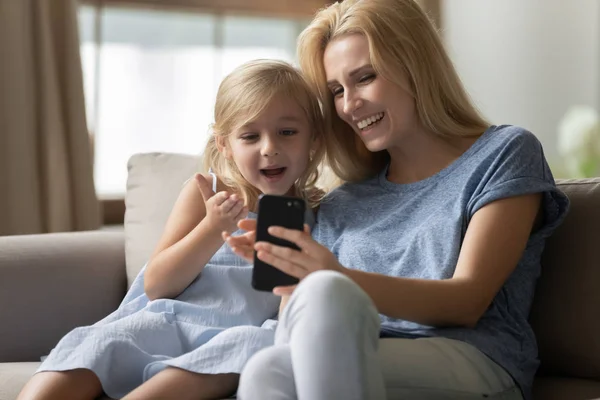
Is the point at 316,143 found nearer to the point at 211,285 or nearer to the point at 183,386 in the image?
the point at 211,285

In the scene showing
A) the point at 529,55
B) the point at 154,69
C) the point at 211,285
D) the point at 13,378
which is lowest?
the point at 13,378

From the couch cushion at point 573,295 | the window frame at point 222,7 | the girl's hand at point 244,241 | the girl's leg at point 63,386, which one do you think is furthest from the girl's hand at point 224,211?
the window frame at point 222,7

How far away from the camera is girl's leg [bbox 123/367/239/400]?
1.32 meters

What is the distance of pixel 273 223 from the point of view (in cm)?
127

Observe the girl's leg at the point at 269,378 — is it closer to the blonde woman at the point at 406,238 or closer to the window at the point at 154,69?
the blonde woman at the point at 406,238

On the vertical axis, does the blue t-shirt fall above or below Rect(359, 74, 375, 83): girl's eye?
below

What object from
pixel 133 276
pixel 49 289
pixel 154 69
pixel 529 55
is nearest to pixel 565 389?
pixel 133 276

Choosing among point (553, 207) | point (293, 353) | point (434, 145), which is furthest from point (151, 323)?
point (553, 207)

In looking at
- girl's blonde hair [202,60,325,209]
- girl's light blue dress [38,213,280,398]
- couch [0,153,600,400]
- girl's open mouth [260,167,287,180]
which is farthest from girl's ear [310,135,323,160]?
couch [0,153,600,400]

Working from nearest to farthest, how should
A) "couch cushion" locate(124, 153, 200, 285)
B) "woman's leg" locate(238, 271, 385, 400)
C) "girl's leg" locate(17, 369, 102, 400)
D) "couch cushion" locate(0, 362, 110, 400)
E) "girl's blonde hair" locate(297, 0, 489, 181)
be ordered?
"woman's leg" locate(238, 271, 385, 400)
"girl's leg" locate(17, 369, 102, 400)
"couch cushion" locate(0, 362, 110, 400)
"girl's blonde hair" locate(297, 0, 489, 181)
"couch cushion" locate(124, 153, 200, 285)

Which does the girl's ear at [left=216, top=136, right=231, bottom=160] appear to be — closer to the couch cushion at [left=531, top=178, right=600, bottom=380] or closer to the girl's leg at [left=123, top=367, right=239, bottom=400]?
the girl's leg at [left=123, top=367, right=239, bottom=400]

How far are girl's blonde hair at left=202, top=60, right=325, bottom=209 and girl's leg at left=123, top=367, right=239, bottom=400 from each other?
45cm

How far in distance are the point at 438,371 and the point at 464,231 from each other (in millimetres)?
301

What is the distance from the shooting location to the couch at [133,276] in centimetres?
152
